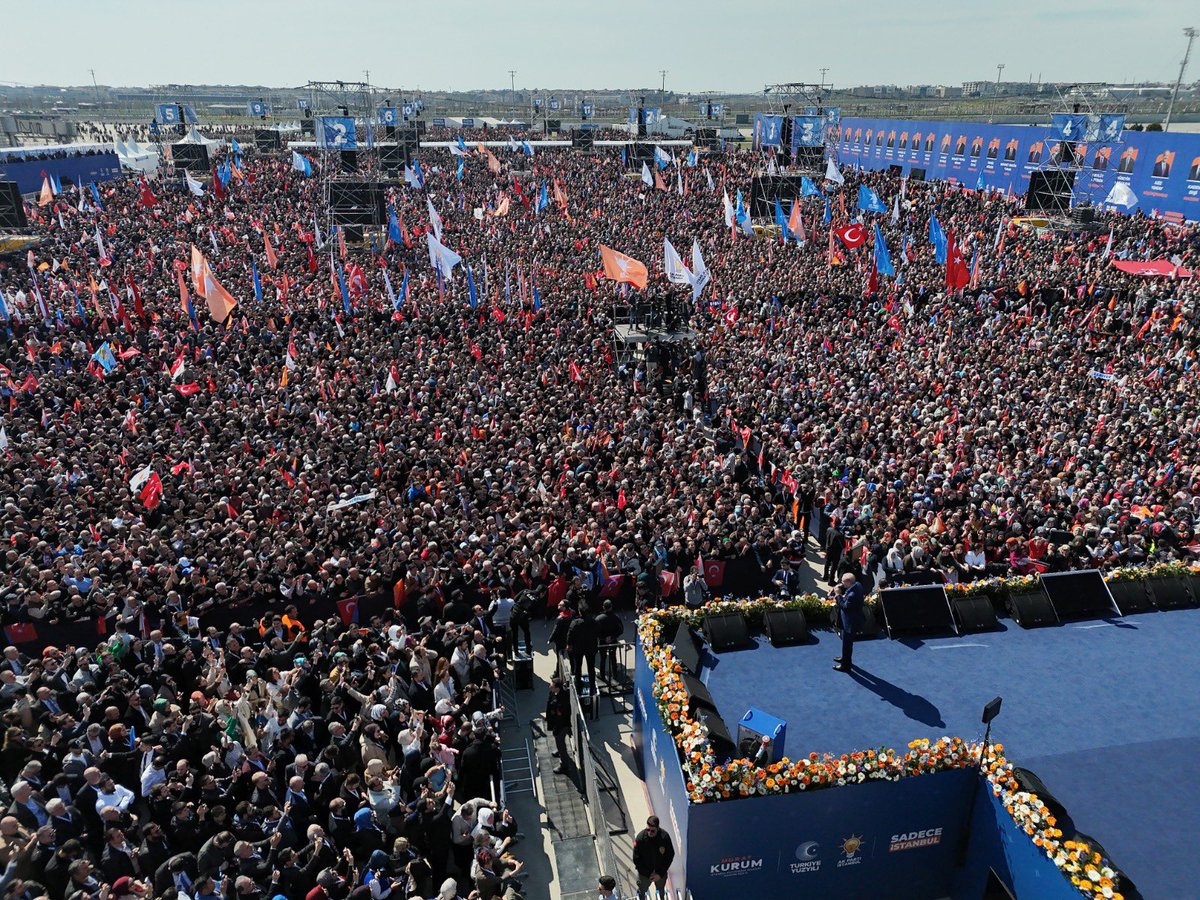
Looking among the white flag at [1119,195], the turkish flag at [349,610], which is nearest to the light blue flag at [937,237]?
the white flag at [1119,195]

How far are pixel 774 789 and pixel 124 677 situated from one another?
827 centimetres

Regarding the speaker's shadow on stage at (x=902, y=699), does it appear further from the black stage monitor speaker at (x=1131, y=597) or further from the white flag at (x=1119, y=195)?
the white flag at (x=1119, y=195)

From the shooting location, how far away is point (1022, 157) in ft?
177

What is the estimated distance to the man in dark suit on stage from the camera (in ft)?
36.2

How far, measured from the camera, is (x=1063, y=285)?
31531mm

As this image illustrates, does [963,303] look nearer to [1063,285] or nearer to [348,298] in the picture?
[1063,285]

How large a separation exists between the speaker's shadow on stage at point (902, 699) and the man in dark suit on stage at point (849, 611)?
0.25 metres

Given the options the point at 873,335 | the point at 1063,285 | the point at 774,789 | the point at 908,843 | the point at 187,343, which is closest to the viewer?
the point at 774,789

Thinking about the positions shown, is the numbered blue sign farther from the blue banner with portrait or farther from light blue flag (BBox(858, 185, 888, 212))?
the blue banner with portrait

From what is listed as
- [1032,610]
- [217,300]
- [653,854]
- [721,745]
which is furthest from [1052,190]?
[653,854]

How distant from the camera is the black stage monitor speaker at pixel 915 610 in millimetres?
12234

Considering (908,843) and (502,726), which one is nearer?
(908,843)

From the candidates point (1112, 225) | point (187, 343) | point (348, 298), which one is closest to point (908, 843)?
point (187, 343)

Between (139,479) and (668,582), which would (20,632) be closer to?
(139,479)
